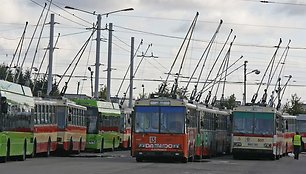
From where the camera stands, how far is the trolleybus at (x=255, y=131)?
42.4 m

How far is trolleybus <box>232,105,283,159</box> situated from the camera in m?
42.4

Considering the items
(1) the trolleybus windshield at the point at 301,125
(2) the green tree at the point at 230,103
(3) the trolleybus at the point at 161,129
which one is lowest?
(3) the trolleybus at the point at 161,129

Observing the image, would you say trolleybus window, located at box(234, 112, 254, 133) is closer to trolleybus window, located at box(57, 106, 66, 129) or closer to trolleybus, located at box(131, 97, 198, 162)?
trolleybus, located at box(131, 97, 198, 162)

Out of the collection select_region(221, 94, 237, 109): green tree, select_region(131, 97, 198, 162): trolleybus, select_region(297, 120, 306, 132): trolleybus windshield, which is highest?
select_region(221, 94, 237, 109): green tree

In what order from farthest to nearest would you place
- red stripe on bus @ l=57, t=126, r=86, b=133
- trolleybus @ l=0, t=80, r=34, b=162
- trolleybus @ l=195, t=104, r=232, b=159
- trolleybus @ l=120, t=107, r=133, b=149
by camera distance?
trolleybus @ l=120, t=107, r=133, b=149
red stripe on bus @ l=57, t=126, r=86, b=133
trolleybus @ l=195, t=104, r=232, b=159
trolleybus @ l=0, t=80, r=34, b=162

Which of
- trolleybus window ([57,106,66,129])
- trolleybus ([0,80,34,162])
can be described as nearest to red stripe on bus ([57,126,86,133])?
trolleybus window ([57,106,66,129])

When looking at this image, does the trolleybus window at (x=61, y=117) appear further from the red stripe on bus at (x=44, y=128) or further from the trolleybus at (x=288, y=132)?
the trolleybus at (x=288, y=132)

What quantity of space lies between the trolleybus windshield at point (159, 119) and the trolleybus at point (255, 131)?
7251 mm

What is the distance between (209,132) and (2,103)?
16.7 metres

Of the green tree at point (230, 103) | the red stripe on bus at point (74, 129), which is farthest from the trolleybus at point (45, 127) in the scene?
the green tree at point (230, 103)

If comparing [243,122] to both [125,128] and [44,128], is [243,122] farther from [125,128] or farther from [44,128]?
[125,128]

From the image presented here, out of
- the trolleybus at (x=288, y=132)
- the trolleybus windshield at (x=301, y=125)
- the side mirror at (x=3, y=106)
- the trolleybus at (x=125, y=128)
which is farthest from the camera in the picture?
the trolleybus windshield at (x=301, y=125)

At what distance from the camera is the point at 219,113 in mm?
48750

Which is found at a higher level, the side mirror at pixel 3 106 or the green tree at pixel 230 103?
the green tree at pixel 230 103
